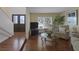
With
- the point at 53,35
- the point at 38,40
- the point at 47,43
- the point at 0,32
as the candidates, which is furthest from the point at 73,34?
the point at 0,32

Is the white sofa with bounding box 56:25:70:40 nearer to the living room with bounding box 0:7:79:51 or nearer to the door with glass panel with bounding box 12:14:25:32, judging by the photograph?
the living room with bounding box 0:7:79:51

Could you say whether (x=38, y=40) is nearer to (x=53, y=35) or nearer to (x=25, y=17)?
(x=53, y=35)

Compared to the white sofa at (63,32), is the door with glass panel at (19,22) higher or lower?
higher

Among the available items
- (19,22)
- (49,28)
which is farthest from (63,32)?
(19,22)

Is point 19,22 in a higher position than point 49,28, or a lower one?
higher

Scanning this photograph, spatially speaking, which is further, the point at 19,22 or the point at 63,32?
the point at 63,32

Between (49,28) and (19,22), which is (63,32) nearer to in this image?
(49,28)

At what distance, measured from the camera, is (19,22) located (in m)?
2.30

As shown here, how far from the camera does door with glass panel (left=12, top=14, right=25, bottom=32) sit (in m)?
2.27

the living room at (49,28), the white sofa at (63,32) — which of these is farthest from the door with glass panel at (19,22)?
the white sofa at (63,32)

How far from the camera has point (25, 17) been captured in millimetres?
2299

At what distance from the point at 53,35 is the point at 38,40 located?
383 mm

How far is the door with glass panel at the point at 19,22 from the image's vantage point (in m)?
2.27

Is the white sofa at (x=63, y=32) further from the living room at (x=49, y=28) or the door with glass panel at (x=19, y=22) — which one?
the door with glass panel at (x=19, y=22)
